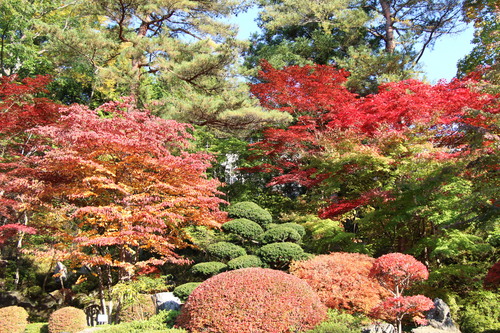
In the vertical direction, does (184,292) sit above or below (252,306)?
below

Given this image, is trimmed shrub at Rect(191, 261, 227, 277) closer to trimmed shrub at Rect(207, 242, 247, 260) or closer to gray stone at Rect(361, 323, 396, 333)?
trimmed shrub at Rect(207, 242, 247, 260)

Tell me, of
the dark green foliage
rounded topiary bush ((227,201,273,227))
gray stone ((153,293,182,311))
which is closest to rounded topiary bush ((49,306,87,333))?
gray stone ((153,293,182,311))

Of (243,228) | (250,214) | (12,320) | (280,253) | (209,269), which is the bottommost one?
(12,320)

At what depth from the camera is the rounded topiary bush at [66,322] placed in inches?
287

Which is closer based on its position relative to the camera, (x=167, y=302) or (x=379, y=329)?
(x=379, y=329)

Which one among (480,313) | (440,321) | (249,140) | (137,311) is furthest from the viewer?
(249,140)

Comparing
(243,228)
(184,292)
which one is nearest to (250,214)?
(243,228)

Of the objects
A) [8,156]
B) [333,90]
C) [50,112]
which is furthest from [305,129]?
[8,156]

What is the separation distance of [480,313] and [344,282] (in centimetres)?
250

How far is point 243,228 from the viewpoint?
8094 millimetres

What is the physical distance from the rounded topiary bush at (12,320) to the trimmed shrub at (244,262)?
4.68 m

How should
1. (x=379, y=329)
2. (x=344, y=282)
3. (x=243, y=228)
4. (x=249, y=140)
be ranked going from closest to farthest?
(x=379, y=329), (x=344, y=282), (x=243, y=228), (x=249, y=140)

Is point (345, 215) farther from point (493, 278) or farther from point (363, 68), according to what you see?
point (363, 68)

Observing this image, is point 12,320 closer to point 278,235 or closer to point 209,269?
point 209,269
